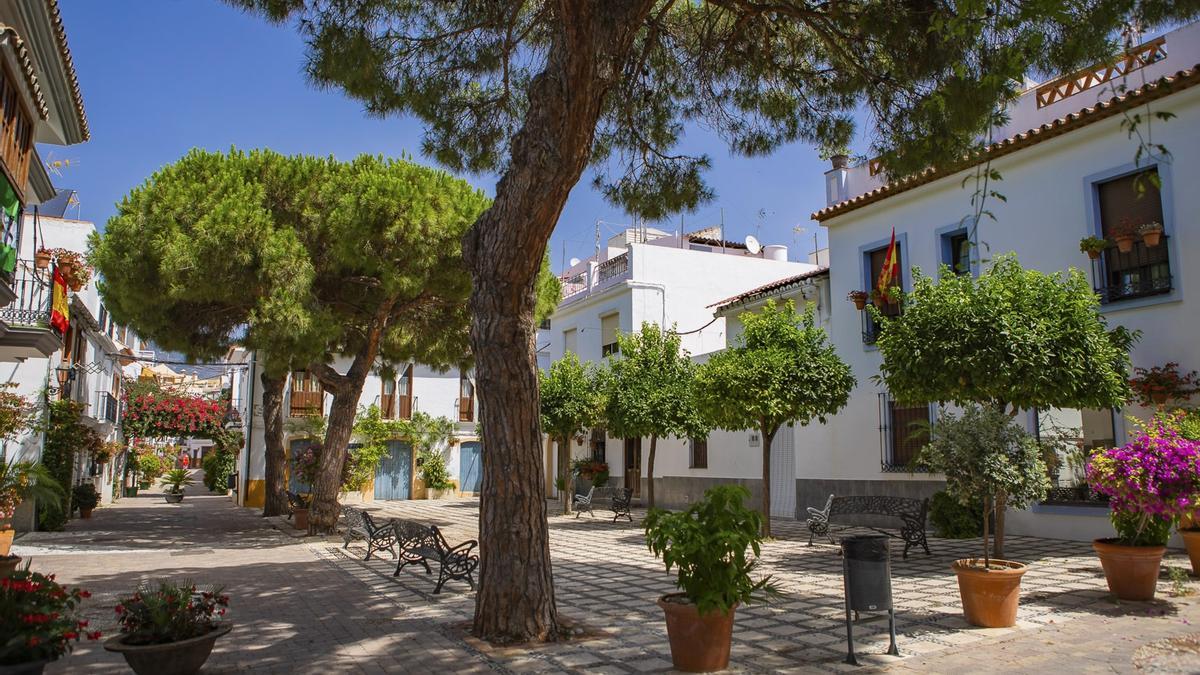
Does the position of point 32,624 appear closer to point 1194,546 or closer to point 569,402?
point 1194,546

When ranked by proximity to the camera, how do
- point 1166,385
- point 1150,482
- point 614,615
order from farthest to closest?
1. point 1166,385
2. point 614,615
3. point 1150,482

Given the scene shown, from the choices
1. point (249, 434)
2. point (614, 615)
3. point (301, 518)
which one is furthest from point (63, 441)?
point (614, 615)

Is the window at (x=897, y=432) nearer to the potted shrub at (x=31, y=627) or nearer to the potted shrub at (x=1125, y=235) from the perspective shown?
the potted shrub at (x=1125, y=235)

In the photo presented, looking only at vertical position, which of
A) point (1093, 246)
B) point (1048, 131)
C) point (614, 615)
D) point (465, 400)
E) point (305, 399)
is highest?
point (1048, 131)

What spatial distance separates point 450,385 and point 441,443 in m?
2.22

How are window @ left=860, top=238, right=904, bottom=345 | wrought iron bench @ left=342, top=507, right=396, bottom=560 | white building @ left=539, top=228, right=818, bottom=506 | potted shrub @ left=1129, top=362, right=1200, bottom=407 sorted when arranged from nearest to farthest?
potted shrub @ left=1129, top=362, right=1200, bottom=407 → wrought iron bench @ left=342, top=507, right=396, bottom=560 → window @ left=860, top=238, right=904, bottom=345 → white building @ left=539, top=228, right=818, bottom=506

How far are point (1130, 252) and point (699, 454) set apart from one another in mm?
11891

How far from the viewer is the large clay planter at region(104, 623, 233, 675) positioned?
5.26 metres

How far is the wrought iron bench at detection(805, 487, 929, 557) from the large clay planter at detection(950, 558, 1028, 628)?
135 inches

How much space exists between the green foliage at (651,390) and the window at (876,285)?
12.5 feet

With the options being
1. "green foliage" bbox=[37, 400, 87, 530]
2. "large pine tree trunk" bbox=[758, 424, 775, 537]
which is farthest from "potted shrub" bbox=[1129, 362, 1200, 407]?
"green foliage" bbox=[37, 400, 87, 530]

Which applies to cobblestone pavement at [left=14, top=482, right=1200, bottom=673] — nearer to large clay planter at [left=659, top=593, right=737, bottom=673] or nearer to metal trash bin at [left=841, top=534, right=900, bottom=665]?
large clay planter at [left=659, top=593, right=737, bottom=673]

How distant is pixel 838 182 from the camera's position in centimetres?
1706

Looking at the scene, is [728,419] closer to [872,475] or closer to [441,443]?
[872,475]
